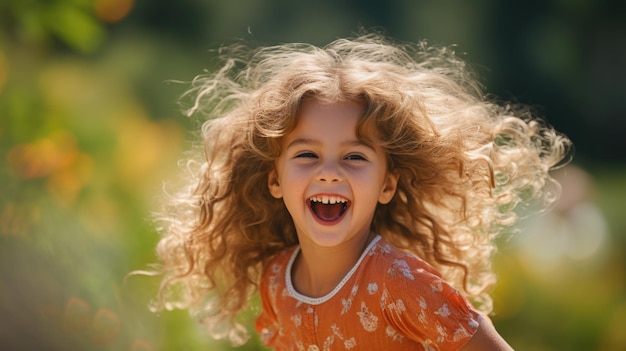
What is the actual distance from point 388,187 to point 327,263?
0.26 metres

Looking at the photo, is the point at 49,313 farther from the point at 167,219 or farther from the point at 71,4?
the point at 71,4

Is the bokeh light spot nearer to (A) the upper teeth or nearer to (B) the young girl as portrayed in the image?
(B) the young girl

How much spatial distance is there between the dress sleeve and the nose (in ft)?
0.83

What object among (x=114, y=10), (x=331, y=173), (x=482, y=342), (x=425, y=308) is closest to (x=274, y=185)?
(x=331, y=173)

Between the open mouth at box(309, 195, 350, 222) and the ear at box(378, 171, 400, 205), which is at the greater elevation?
the ear at box(378, 171, 400, 205)

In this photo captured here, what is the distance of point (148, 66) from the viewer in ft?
18.5

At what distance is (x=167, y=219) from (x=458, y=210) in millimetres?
851

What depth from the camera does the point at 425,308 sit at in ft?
6.96

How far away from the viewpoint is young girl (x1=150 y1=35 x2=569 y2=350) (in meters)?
2.24

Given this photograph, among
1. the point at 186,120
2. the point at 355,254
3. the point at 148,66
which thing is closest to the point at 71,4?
the point at 355,254

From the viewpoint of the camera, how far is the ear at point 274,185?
98.3 inches

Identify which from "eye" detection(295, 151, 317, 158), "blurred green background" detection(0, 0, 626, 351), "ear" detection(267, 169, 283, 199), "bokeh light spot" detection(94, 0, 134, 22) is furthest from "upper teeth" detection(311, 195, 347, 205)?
"bokeh light spot" detection(94, 0, 134, 22)

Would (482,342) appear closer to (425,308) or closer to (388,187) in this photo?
(425,308)

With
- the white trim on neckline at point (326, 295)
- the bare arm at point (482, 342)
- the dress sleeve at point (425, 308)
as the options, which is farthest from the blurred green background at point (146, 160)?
the bare arm at point (482, 342)
